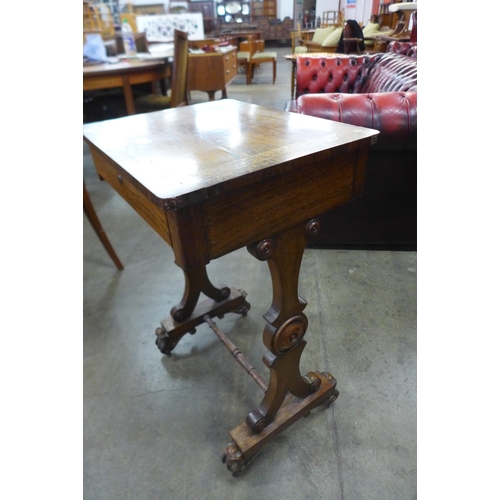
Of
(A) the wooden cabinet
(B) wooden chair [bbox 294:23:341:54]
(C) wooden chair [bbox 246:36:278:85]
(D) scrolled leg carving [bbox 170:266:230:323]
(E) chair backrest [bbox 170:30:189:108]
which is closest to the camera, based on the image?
(D) scrolled leg carving [bbox 170:266:230:323]

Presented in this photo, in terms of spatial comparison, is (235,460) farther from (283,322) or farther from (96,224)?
(96,224)

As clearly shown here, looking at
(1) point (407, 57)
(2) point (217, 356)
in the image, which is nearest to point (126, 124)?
(2) point (217, 356)

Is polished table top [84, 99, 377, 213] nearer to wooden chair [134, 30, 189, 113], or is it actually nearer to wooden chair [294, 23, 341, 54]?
wooden chair [134, 30, 189, 113]

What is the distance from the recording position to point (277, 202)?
69 cm

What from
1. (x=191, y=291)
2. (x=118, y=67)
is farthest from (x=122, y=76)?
(x=191, y=291)

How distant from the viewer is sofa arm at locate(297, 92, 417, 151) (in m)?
1.38

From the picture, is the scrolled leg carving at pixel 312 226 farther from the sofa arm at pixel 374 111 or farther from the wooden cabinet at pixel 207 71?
the wooden cabinet at pixel 207 71

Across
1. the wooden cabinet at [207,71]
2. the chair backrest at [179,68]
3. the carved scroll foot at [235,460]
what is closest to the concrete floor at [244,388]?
the carved scroll foot at [235,460]

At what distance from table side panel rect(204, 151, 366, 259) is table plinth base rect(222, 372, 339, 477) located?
609mm

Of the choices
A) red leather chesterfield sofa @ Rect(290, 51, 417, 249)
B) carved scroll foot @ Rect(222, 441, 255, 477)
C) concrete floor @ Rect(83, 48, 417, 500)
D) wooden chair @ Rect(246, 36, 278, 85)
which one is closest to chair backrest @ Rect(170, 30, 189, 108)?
red leather chesterfield sofa @ Rect(290, 51, 417, 249)

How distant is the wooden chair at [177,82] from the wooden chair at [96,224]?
1.26 m

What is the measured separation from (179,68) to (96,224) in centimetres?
152

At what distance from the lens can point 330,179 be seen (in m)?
0.77

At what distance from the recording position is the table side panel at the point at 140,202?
25.1 inches
